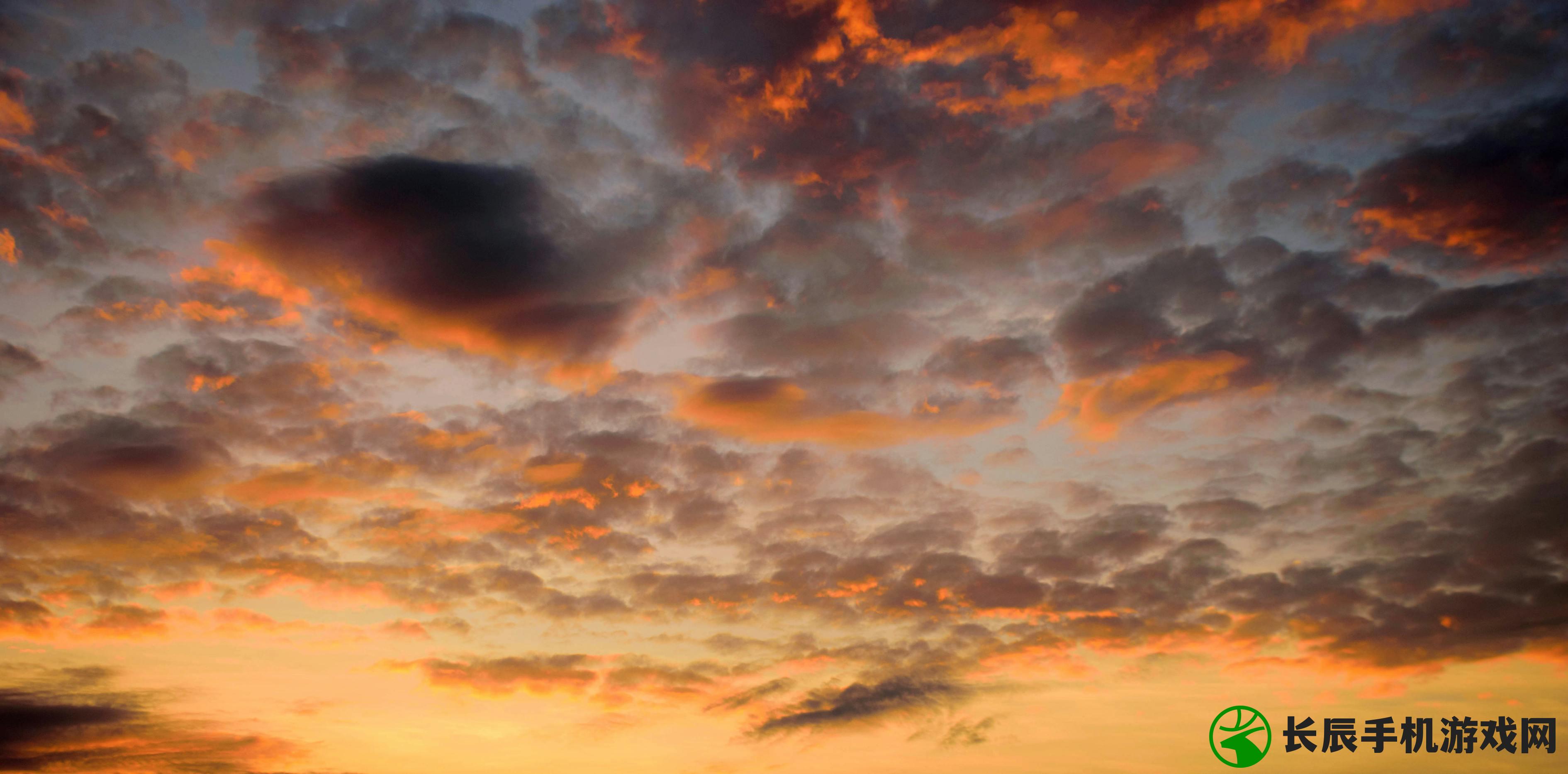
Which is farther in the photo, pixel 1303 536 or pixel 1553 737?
pixel 1303 536

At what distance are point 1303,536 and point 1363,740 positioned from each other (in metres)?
15.7

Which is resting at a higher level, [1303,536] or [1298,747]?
[1303,536]

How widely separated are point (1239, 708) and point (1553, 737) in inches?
784

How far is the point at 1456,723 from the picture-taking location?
62.4m

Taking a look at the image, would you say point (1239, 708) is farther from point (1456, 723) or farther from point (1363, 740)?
point (1456, 723)

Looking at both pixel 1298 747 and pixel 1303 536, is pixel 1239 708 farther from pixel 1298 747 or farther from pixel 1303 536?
pixel 1303 536

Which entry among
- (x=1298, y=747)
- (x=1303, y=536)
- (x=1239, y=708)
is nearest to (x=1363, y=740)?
(x=1298, y=747)

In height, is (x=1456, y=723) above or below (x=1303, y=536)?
below

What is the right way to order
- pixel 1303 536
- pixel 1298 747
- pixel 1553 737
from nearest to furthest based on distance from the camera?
pixel 1553 737 < pixel 1298 747 < pixel 1303 536

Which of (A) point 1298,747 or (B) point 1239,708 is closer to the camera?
(A) point 1298,747

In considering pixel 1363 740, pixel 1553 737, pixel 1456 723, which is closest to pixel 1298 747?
pixel 1363 740

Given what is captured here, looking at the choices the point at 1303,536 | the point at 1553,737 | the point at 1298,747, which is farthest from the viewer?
the point at 1303,536

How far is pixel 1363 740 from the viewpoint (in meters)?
64.4

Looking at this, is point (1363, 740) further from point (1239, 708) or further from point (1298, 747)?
point (1239, 708)
